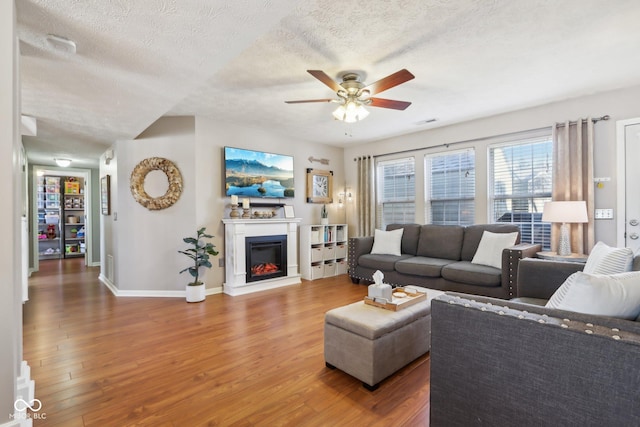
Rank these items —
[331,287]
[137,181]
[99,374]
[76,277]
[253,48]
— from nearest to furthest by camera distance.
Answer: [99,374] → [253,48] → [137,181] → [331,287] → [76,277]

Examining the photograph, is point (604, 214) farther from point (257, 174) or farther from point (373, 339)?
point (257, 174)

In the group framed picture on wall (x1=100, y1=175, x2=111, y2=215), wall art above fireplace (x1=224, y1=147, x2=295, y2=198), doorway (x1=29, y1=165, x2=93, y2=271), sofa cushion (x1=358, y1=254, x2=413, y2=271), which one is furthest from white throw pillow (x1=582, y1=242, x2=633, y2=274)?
doorway (x1=29, y1=165, x2=93, y2=271)

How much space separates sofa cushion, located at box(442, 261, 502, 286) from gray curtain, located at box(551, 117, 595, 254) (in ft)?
3.48

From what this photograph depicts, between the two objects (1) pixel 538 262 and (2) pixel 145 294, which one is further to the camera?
(2) pixel 145 294

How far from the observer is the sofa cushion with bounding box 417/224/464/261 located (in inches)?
173

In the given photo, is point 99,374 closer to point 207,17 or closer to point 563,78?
point 207,17

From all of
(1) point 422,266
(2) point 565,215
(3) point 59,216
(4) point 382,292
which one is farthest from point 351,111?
(3) point 59,216

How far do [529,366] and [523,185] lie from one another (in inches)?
150

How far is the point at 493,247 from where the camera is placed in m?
3.79

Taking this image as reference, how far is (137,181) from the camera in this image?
427 cm

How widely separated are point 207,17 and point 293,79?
4.92 feet

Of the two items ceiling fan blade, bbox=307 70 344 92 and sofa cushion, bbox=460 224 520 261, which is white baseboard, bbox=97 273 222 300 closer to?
ceiling fan blade, bbox=307 70 344 92

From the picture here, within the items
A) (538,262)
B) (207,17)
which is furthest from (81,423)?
(538,262)

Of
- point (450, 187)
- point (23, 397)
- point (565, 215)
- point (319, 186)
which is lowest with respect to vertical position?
point (23, 397)
